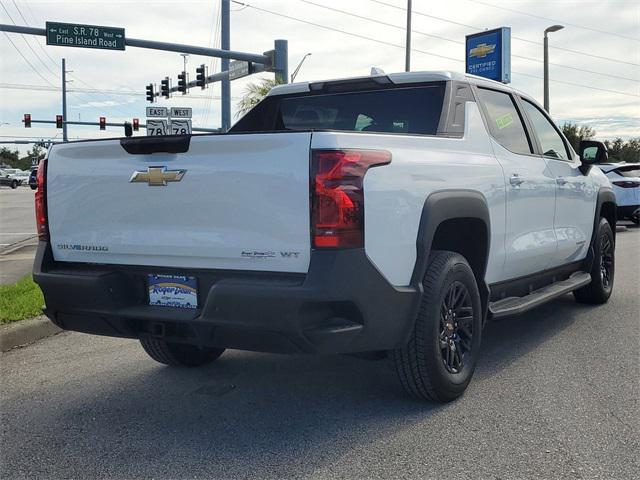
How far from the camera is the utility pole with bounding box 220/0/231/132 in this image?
20.0 m

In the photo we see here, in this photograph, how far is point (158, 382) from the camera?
4.43 metres

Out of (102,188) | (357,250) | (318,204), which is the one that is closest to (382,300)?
(357,250)

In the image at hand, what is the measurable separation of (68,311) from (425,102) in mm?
2654

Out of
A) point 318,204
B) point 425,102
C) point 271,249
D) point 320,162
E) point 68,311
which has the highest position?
point 425,102

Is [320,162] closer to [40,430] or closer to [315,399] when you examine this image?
[315,399]

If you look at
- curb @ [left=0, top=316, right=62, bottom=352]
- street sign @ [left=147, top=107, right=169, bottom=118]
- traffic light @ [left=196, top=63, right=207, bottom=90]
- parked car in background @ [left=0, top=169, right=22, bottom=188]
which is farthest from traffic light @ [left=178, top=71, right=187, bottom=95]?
parked car in background @ [left=0, top=169, right=22, bottom=188]

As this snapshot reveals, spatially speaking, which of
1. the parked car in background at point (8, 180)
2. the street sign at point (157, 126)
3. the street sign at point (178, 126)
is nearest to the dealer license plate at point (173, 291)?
the street sign at point (157, 126)

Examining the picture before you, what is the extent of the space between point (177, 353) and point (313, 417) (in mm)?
1346

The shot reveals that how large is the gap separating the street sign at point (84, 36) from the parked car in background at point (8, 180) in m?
49.1

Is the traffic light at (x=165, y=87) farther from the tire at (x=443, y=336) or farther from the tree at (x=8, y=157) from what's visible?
the tree at (x=8, y=157)

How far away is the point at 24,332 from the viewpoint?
18.9 ft

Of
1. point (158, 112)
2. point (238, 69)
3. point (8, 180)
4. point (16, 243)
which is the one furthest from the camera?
point (8, 180)

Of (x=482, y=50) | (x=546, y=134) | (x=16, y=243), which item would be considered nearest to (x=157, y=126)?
(x=16, y=243)

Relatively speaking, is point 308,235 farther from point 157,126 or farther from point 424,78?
point 157,126
